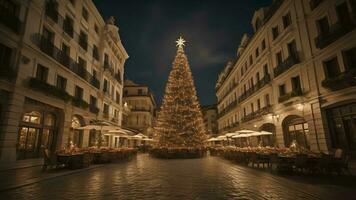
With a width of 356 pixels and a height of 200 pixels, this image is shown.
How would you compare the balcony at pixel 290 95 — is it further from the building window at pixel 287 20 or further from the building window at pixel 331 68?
the building window at pixel 287 20

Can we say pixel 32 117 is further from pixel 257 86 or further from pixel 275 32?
pixel 275 32

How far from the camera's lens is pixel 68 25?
18.9 m

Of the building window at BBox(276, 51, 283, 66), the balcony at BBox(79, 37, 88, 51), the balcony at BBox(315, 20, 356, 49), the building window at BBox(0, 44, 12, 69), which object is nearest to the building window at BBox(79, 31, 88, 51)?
the balcony at BBox(79, 37, 88, 51)

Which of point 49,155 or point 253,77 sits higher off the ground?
point 253,77

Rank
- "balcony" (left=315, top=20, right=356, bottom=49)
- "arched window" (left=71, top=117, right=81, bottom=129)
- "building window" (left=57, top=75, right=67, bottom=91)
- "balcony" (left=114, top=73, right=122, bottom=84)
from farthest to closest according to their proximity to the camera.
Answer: "balcony" (left=114, top=73, right=122, bottom=84) < "arched window" (left=71, top=117, right=81, bottom=129) < "building window" (left=57, top=75, right=67, bottom=91) < "balcony" (left=315, top=20, right=356, bottom=49)

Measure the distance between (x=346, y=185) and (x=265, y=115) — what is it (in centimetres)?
1633

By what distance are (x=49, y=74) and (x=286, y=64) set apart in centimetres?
2138

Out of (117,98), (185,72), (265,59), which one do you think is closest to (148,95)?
(117,98)

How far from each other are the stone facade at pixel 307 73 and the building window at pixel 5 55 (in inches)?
855

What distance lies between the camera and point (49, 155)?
424 inches

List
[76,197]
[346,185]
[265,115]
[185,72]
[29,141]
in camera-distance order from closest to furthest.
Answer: [76,197]
[346,185]
[29,141]
[265,115]
[185,72]

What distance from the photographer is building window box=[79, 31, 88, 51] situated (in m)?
20.7

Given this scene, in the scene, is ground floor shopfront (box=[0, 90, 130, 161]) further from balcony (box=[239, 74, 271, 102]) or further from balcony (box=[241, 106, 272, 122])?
balcony (box=[239, 74, 271, 102])

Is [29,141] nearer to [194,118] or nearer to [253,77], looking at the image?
[194,118]
